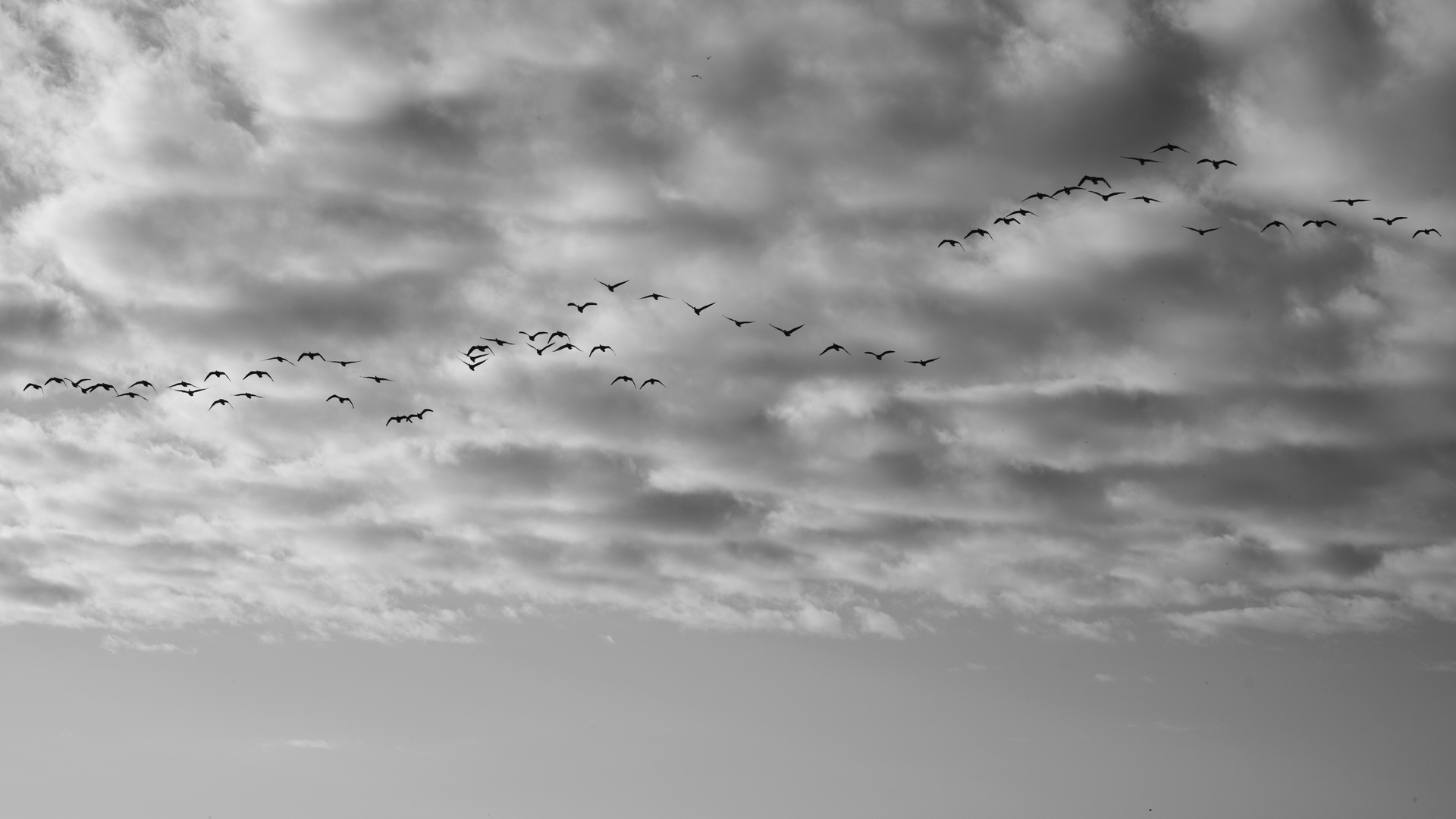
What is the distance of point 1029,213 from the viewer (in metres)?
126

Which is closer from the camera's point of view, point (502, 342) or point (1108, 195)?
point (1108, 195)

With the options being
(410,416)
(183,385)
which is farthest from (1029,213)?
(183,385)

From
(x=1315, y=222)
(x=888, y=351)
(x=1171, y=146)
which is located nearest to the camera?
(x=1171, y=146)

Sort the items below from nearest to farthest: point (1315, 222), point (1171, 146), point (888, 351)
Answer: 1. point (1171, 146)
2. point (1315, 222)
3. point (888, 351)

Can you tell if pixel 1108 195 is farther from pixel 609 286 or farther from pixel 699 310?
pixel 609 286

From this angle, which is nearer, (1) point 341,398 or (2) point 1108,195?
(2) point 1108,195

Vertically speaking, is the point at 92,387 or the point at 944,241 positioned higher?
the point at 944,241

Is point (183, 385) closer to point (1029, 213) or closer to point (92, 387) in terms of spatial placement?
point (92, 387)

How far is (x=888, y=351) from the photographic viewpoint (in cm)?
14800

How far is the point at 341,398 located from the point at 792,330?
2097 inches

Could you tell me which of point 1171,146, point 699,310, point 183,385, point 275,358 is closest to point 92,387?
point 183,385

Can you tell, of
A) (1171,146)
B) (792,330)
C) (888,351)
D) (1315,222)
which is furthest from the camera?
(888,351)

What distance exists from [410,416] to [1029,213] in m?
73.5

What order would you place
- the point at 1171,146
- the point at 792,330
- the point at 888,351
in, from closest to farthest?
the point at 1171,146, the point at 792,330, the point at 888,351
